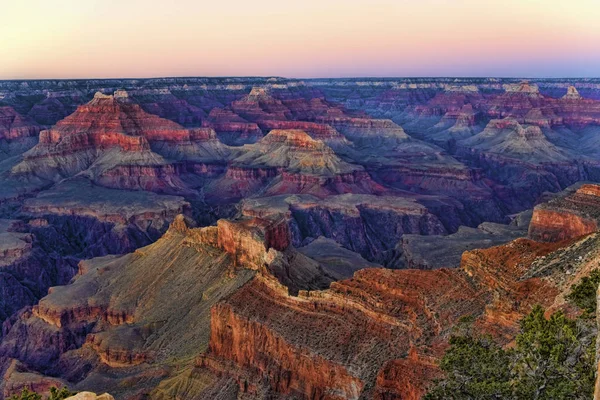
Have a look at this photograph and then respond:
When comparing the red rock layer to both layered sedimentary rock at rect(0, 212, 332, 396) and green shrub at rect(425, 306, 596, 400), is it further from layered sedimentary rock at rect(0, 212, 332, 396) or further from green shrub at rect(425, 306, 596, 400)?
green shrub at rect(425, 306, 596, 400)

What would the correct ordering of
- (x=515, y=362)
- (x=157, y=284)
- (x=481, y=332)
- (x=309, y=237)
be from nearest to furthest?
(x=515, y=362)
(x=481, y=332)
(x=157, y=284)
(x=309, y=237)

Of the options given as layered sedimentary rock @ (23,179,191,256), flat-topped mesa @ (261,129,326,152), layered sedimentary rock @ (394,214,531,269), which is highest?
flat-topped mesa @ (261,129,326,152)

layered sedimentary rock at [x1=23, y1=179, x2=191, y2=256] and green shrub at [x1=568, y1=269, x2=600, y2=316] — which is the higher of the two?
green shrub at [x1=568, y1=269, x2=600, y2=316]

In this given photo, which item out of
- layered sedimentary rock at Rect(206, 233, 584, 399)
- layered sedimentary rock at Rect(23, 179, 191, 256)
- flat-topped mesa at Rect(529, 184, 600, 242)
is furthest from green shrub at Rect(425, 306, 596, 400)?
layered sedimentary rock at Rect(23, 179, 191, 256)

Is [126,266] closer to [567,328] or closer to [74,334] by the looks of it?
[74,334]

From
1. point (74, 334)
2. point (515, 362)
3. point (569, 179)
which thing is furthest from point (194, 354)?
point (569, 179)

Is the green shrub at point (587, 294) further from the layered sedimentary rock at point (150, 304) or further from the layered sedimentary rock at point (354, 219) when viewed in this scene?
the layered sedimentary rock at point (354, 219)

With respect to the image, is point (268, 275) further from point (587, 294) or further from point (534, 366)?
point (534, 366)

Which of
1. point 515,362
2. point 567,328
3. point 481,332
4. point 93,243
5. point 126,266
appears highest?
point 567,328
